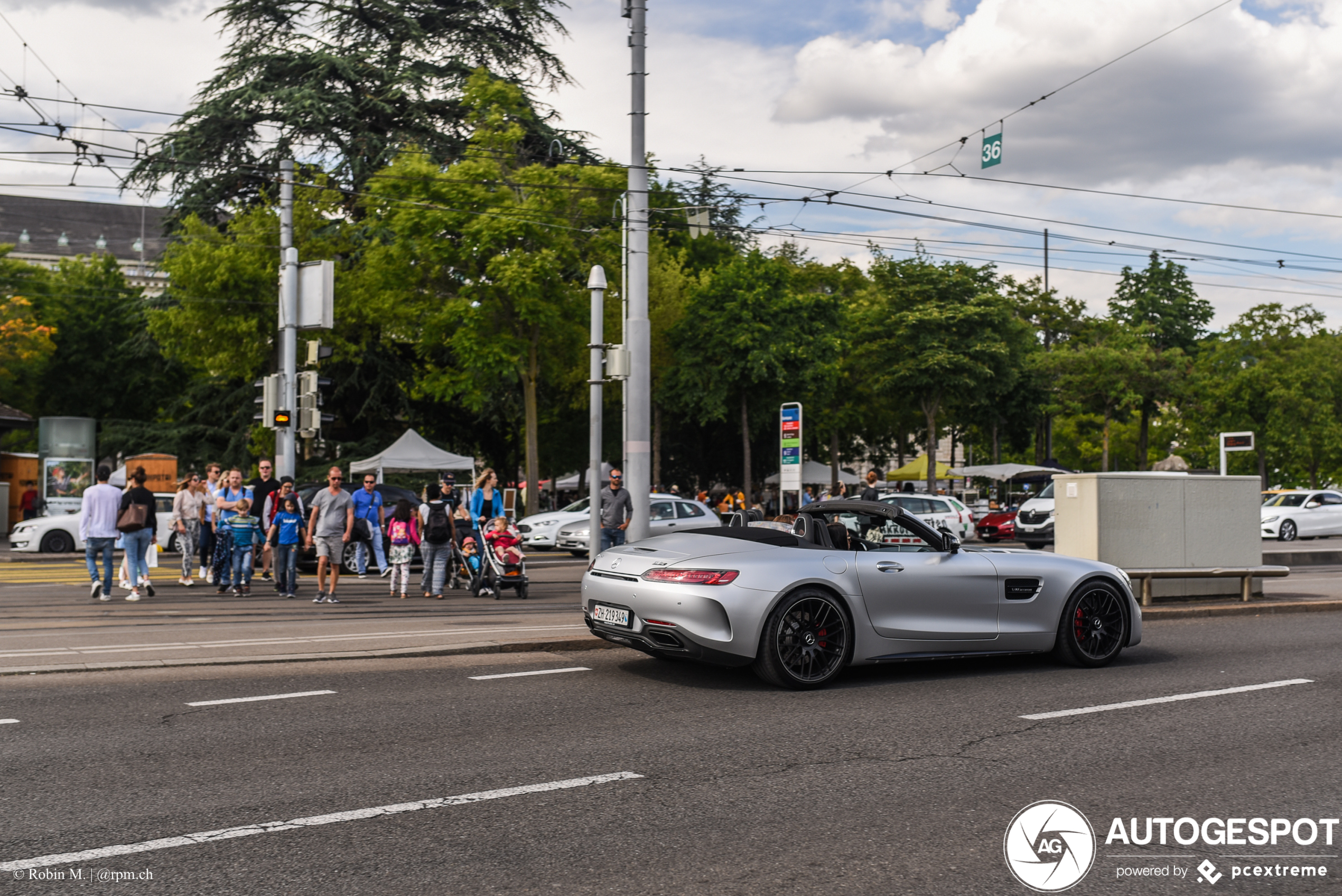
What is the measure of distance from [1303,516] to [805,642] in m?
34.2

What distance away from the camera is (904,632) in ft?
27.8

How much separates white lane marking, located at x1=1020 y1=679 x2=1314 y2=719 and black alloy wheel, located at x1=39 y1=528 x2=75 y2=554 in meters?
23.5

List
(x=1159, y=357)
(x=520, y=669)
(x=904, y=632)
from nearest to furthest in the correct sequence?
1. (x=904, y=632)
2. (x=520, y=669)
3. (x=1159, y=357)

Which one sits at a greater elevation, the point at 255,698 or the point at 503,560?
the point at 503,560

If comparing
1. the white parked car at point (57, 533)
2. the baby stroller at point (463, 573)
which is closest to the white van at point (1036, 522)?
the baby stroller at point (463, 573)

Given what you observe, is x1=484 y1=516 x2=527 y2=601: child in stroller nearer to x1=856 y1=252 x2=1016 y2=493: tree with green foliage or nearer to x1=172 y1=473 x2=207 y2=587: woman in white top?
x1=172 y1=473 x2=207 y2=587: woman in white top

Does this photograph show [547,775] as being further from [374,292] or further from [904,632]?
[374,292]

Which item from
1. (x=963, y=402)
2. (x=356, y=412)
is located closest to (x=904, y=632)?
(x=356, y=412)

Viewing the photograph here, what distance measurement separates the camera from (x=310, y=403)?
2052 centimetres

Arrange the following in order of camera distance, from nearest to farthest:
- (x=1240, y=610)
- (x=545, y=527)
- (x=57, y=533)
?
(x=1240, y=610) → (x=57, y=533) → (x=545, y=527)

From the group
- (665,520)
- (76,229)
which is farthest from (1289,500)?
(76,229)

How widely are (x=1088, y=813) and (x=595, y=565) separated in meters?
4.44

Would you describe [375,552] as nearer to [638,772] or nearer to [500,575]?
[500,575]

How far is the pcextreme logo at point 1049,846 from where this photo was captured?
14.3 feet
